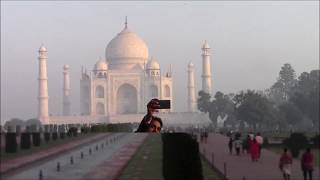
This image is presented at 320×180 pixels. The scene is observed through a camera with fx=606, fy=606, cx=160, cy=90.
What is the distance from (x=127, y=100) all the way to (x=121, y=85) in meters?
2.16

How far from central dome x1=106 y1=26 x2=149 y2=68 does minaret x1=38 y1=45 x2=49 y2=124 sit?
19.8 feet

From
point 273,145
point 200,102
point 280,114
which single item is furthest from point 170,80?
point 273,145

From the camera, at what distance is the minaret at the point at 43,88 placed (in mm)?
56438

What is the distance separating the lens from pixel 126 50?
5669 centimetres

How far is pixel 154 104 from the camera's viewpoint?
82.8 inches

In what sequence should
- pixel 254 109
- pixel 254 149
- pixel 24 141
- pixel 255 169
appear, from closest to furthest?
pixel 255 169 < pixel 254 149 < pixel 24 141 < pixel 254 109

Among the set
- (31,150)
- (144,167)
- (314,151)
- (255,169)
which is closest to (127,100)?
(31,150)

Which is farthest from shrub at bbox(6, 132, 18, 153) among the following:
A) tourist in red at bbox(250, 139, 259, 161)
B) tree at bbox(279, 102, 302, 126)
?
tree at bbox(279, 102, 302, 126)

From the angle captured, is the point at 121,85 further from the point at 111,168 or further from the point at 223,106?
the point at 111,168

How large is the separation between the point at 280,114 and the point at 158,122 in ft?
108

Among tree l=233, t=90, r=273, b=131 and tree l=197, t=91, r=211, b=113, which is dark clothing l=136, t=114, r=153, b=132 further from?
tree l=197, t=91, r=211, b=113

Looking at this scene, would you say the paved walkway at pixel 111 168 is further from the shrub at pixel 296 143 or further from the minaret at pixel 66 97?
the minaret at pixel 66 97

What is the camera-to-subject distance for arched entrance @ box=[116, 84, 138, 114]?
60.1 metres

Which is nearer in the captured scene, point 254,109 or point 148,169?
point 148,169
